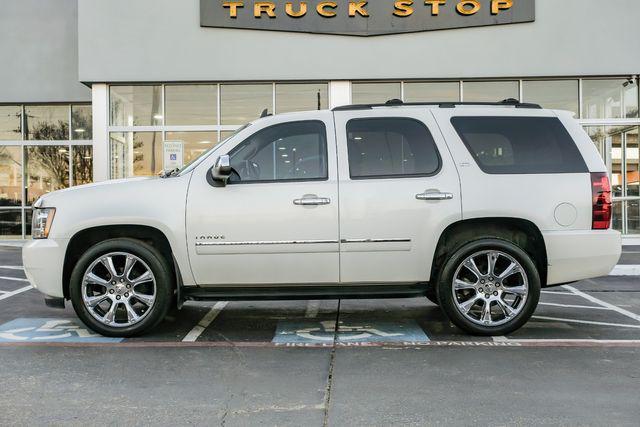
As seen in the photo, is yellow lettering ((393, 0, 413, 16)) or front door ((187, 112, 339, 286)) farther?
yellow lettering ((393, 0, 413, 16))

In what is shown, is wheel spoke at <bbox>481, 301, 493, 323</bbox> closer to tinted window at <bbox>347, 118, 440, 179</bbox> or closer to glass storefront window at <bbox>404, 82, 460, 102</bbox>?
tinted window at <bbox>347, 118, 440, 179</bbox>

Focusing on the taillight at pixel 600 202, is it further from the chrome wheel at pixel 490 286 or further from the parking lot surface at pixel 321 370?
the parking lot surface at pixel 321 370

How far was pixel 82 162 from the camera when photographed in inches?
686

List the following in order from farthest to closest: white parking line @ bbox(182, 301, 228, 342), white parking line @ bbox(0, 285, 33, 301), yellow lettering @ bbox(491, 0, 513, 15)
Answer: yellow lettering @ bbox(491, 0, 513, 15) < white parking line @ bbox(0, 285, 33, 301) < white parking line @ bbox(182, 301, 228, 342)

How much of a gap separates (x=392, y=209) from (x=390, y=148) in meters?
0.60

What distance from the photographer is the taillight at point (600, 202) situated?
18.6ft

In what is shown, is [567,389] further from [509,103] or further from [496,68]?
[496,68]

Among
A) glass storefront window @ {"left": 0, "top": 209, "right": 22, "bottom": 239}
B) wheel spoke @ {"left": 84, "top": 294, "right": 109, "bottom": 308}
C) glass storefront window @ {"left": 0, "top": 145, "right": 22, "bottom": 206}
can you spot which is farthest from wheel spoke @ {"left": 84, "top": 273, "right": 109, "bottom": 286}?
glass storefront window @ {"left": 0, "top": 145, "right": 22, "bottom": 206}

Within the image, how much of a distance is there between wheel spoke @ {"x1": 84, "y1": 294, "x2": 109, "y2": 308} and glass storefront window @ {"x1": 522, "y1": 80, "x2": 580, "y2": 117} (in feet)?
41.8

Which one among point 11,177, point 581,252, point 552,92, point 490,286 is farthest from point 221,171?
point 11,177

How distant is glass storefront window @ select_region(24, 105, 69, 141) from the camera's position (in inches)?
690

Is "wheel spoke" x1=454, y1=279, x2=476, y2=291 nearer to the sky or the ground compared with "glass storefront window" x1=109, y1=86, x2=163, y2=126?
nearer to the ground

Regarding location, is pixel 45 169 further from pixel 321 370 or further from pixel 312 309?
pixel 321 370

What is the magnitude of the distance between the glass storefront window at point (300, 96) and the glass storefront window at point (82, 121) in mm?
5326
